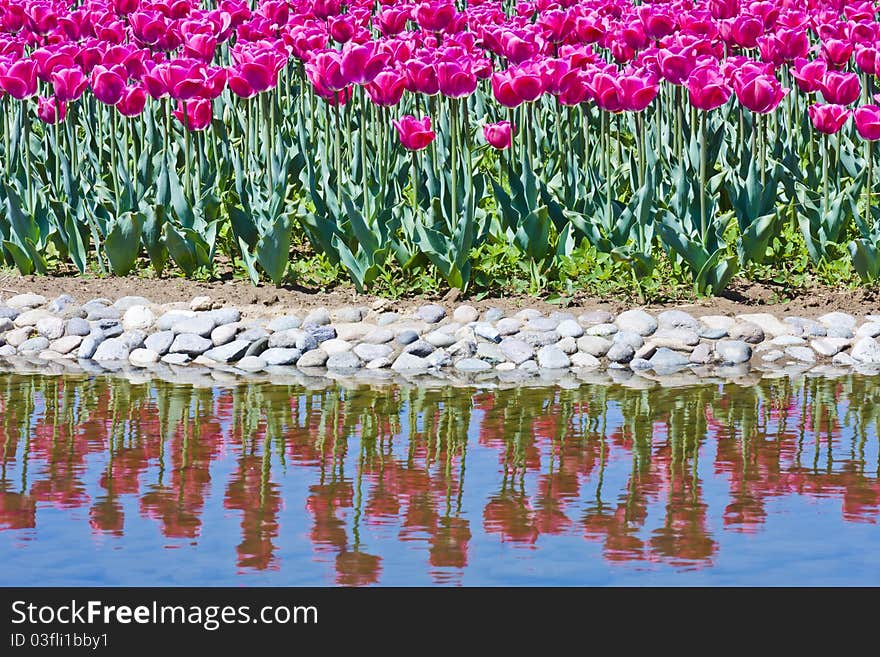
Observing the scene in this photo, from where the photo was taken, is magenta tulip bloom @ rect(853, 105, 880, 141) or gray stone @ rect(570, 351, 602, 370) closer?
gray stone @ rect(570, 351, 602, 370)

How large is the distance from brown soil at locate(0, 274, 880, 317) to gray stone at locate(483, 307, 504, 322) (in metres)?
0.14

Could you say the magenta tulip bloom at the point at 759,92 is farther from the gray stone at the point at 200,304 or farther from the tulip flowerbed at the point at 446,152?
the gray stone at the point at 200,304

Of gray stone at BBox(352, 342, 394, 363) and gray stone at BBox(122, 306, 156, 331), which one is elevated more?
gray stone at BBox(122, 306, 156, 331)

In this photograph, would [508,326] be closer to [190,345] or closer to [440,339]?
[440,339]

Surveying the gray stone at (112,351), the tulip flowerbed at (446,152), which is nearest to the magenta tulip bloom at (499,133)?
the tulip flowerbed at (446,152)

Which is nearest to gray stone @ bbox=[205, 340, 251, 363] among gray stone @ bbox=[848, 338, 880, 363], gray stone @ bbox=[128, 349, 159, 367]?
gray stone @ bbox=[128, 349, 159, 367]

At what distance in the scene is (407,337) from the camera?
25.8 ft

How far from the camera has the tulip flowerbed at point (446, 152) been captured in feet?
27.5

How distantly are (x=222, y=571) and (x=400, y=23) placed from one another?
21.0 ft

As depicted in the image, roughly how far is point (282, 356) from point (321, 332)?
0.85 feet

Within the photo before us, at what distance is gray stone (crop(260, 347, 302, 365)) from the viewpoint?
25.8 ft

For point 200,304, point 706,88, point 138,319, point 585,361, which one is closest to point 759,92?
point 706,88

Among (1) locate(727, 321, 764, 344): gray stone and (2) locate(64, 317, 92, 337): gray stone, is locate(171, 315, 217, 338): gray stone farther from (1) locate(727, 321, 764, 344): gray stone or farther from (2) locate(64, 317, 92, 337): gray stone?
(1) locate(727, 321, 764, 344): gray stone

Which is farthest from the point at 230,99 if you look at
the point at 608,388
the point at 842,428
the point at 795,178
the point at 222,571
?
the point at 222,571
